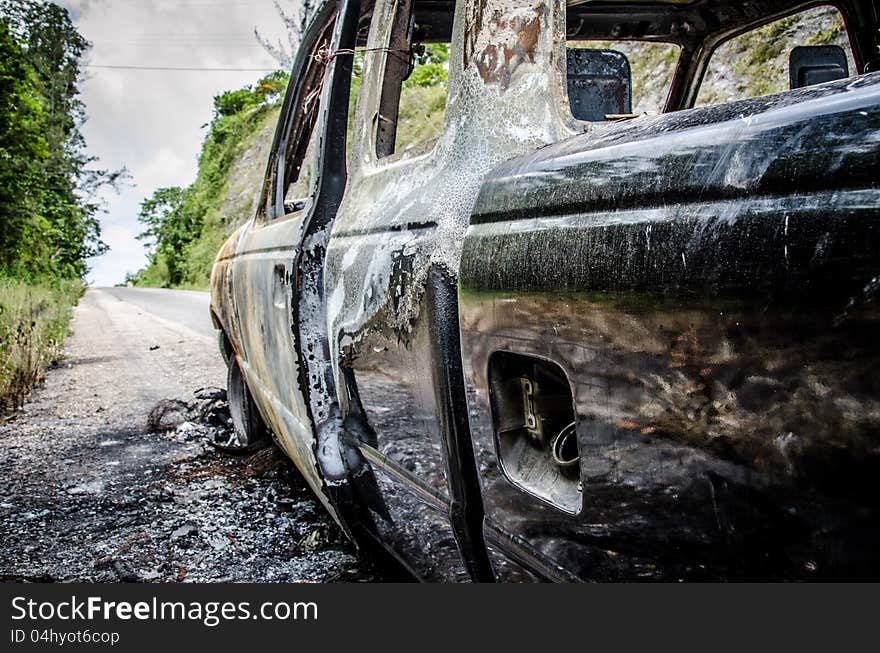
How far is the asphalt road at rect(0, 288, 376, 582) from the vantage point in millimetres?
2758

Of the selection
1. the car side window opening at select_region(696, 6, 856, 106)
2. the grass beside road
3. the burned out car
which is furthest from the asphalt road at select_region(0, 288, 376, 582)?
the car side window opening at select_region(696, 6, 856, 106)

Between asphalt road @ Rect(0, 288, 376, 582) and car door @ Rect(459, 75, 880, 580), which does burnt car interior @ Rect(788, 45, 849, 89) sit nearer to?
Result: car door @ Rect(459, 75, 880, 580)

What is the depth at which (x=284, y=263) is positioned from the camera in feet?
7.80

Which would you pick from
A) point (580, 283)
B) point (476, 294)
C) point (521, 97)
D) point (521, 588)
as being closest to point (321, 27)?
point (521, 97)

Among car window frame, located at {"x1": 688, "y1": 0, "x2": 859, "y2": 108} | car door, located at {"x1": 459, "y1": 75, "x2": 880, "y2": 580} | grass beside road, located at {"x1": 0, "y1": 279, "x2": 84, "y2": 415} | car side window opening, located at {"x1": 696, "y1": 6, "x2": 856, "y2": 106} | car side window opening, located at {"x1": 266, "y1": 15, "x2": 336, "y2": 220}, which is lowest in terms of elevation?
grass beside road, located at {"x1": 0, "y1": 279, "x2": 84, "y2": 415}

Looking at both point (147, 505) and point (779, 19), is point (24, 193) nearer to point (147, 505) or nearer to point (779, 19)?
point (147, 505)

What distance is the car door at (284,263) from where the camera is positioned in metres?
2.35

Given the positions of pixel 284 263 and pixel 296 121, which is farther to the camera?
pixel 296 121

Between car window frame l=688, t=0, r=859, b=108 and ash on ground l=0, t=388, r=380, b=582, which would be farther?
car window frame l=688, t=0, r=859, b=108

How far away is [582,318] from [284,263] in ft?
5.07

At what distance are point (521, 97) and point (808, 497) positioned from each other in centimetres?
96

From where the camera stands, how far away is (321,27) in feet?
9.07

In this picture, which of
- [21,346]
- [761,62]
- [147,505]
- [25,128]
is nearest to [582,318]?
[147,505]

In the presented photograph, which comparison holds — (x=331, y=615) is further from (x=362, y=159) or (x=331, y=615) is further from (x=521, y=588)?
(x=362, y=159)
